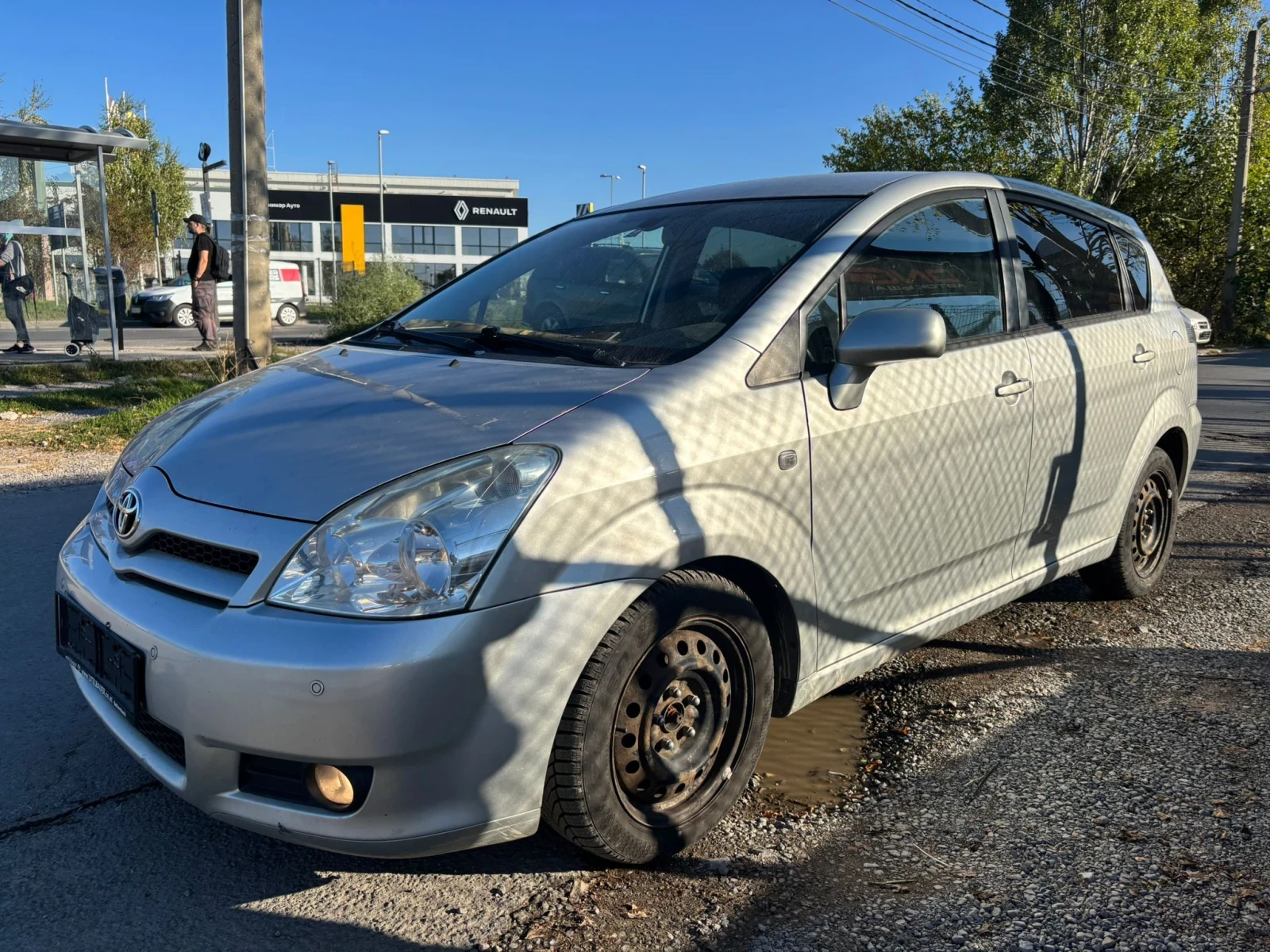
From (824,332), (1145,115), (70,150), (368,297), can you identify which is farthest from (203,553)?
(1145,115)

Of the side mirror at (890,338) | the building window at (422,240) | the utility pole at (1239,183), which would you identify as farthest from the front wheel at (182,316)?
the building window at (422,240)

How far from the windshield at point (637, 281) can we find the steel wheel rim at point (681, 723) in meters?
0.75

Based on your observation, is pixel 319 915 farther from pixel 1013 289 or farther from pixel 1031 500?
pixel 1013 289

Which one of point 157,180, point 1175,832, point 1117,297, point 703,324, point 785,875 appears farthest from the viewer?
point 157,180

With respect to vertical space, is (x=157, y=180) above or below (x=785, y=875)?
above

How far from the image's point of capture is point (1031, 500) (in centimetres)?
345

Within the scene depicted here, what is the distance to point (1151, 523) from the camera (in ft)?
14.6

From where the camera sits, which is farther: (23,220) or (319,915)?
(23,220)

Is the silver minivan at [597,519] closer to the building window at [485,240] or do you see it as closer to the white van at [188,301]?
the white van at [188,301]

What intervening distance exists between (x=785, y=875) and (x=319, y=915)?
1.08 m

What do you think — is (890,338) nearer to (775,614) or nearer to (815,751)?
(775,614)

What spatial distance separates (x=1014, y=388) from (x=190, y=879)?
2.78 meters

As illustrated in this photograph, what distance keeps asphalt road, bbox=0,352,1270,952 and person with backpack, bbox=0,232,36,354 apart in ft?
41.9

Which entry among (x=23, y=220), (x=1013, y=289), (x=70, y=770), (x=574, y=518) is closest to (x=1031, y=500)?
(x=1013, y=289)
